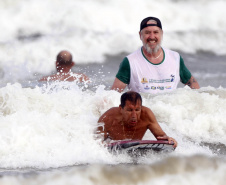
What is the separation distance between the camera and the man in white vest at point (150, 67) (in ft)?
15.4

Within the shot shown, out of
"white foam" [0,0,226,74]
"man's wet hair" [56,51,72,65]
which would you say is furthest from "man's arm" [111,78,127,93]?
"white foam" [0,0,226,74]

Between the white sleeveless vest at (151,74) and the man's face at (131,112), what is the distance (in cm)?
98

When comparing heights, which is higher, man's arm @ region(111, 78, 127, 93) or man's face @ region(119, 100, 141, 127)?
man's arm @ region(111, 78, 127, 93)

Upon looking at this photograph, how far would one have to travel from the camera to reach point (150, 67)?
471 centimetres

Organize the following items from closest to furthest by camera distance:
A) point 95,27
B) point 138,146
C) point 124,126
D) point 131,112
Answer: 1. point 138,146
2. point 131,112
3. point 124,126
4. point 95,27

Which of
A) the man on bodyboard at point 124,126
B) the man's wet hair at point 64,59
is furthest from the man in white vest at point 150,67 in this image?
the man's wet hair at point 64,59

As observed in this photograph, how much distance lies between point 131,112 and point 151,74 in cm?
106

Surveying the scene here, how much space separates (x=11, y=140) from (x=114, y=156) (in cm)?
82

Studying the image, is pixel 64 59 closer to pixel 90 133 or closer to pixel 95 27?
pixel 90 133

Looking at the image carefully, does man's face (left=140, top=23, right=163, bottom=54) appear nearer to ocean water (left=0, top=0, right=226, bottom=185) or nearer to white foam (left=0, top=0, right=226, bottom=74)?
ocean water (left=0, top=0, right=226, bottom=185)

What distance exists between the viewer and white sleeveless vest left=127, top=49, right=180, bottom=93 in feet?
15.4

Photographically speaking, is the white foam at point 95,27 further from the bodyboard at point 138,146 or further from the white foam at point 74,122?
the bodyboard at point 138,146

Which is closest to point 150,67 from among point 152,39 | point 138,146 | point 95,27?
point 152,39

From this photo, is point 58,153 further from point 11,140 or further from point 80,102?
point 80,102
